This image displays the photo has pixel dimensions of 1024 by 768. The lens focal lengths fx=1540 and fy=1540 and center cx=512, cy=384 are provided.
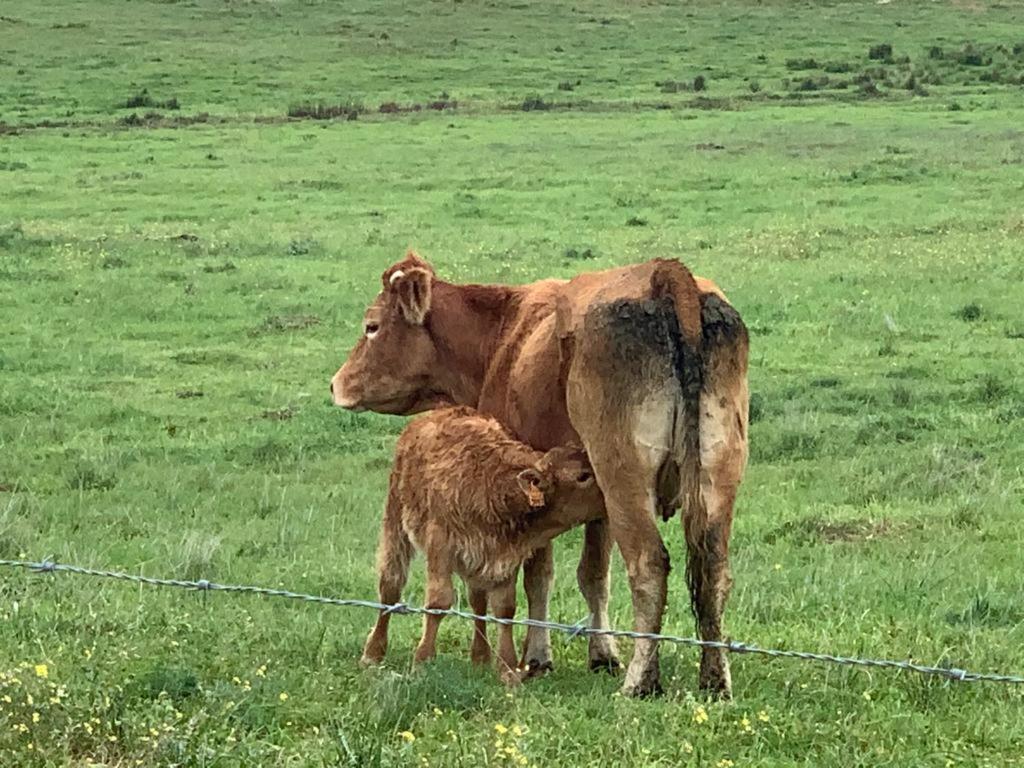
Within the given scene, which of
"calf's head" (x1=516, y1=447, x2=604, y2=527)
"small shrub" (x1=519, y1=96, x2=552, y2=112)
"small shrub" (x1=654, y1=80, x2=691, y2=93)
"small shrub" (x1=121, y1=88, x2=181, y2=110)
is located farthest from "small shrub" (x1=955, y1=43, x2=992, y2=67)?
"calf's head" (x1=516, y1=447, x2=604, y2=527)

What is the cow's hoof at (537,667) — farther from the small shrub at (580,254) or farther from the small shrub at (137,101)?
the small shrub at (137,101)

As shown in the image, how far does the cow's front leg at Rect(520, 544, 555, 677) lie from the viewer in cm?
680

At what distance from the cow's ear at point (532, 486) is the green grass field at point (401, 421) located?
2.43ft

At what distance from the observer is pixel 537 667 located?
6809 millimetres

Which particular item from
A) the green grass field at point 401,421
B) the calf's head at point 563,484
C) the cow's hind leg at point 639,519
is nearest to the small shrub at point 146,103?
the green grass field at point 401,421

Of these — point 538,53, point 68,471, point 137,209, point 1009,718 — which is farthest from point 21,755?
point 538,53

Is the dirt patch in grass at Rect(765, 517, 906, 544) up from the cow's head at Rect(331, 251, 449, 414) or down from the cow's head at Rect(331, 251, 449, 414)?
down

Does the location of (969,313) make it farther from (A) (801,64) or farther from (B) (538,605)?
(A) (801,64)

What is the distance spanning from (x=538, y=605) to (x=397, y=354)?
171cm

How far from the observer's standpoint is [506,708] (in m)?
5.57

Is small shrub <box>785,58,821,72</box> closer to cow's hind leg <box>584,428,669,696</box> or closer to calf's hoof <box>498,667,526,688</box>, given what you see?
cow's hind leg <box>584,428,669,696</box>

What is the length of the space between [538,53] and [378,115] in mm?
14038

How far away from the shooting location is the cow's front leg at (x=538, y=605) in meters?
6.80

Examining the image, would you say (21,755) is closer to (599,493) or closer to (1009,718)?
(599,493)
